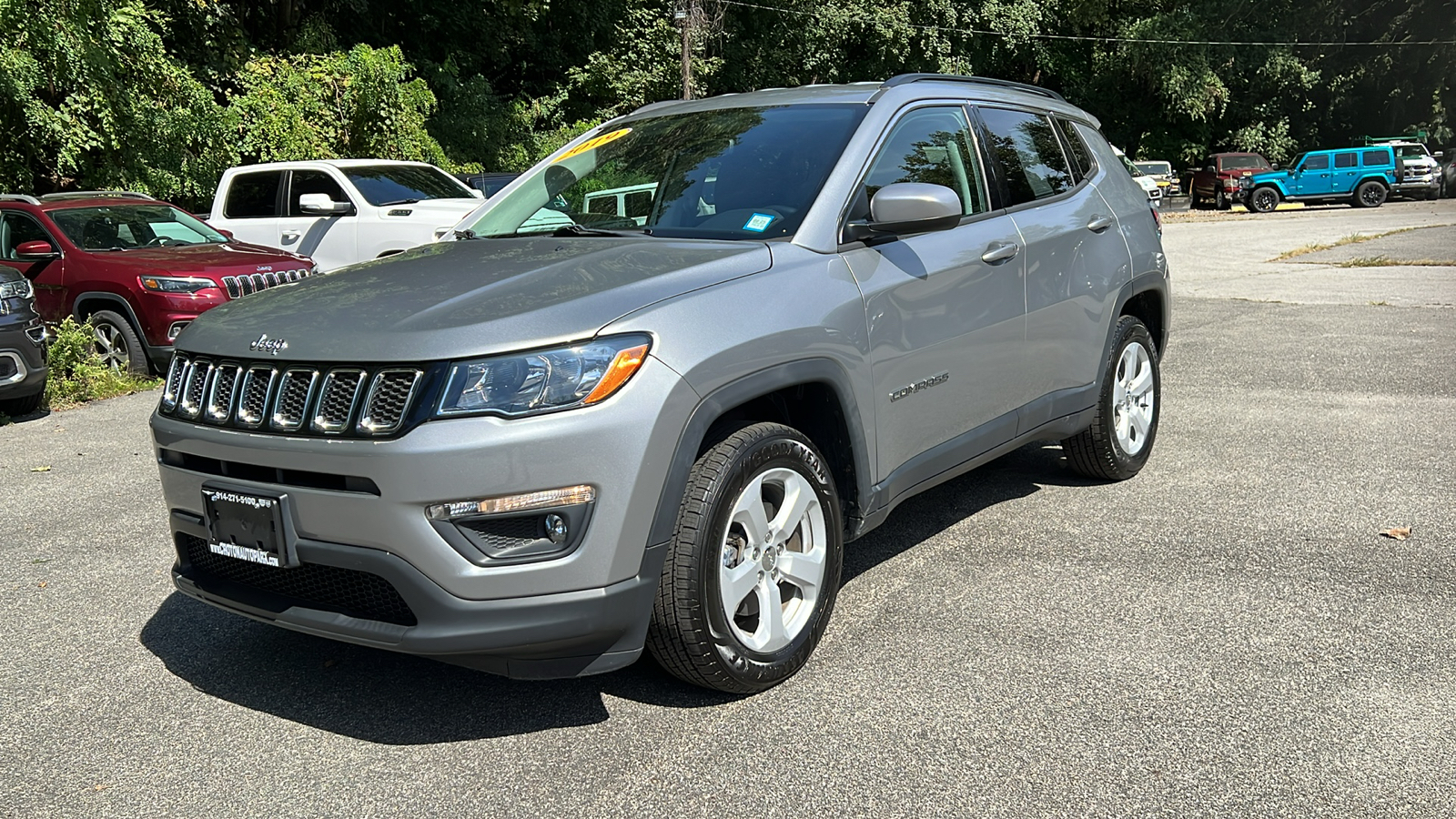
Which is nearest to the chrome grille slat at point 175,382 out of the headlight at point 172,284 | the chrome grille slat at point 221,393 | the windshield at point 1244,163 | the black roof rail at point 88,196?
the chrome grille slat at point 221,393

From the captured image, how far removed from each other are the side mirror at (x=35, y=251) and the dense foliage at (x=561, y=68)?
13.0 ft

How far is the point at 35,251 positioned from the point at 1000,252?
8.59m

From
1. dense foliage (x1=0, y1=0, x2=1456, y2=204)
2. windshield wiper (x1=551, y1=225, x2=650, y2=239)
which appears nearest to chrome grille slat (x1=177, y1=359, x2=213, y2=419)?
windshield wiper (x1=551, y1=225, x2=650, y2=239)

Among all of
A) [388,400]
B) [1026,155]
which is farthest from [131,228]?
[388,400]

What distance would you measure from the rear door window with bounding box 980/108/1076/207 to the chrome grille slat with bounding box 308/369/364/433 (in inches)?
110

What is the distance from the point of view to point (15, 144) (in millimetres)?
14406

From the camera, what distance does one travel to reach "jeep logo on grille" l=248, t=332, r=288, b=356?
3.26 metres

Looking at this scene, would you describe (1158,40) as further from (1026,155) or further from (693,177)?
(693,177)

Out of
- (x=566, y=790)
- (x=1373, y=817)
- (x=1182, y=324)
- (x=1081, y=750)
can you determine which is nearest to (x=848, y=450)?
(x=1081, y=750)

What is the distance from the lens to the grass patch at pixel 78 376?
9430mm

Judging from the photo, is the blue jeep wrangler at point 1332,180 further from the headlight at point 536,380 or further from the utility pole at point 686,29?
the headlight at point 536,380

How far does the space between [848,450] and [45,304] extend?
29.3 feet

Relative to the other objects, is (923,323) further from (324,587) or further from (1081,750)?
(324,587)

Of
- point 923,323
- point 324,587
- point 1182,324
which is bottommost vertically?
point 1182,324
